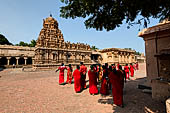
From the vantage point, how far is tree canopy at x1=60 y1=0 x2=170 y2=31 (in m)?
2.72

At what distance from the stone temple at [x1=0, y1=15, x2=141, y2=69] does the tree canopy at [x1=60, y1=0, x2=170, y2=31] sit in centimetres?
1885

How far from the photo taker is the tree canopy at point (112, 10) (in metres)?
2.72

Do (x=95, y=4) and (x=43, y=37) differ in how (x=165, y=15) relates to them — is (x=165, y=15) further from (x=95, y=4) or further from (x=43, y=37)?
(x=43, y=37)

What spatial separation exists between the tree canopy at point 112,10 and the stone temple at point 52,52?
1885cm

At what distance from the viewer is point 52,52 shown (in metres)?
22.3

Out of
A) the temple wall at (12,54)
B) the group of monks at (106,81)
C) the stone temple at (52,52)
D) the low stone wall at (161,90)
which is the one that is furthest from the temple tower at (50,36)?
the low stone wall at (161,90)

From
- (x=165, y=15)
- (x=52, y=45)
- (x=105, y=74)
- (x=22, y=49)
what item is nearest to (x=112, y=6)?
(x=165, y=15)

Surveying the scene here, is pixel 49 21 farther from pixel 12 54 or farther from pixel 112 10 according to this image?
pixel 112 10

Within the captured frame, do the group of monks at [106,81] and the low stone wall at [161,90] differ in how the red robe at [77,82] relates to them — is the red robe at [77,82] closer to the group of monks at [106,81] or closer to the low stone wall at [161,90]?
the group of monks at [106,81]

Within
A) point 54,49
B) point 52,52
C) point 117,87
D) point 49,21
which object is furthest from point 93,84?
point 49,21

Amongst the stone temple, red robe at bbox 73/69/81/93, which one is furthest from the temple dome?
red robe at bbox 73/69/81/93

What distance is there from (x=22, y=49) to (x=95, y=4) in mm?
32488

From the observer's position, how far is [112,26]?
3.65 meters

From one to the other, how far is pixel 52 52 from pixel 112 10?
21.3 m
